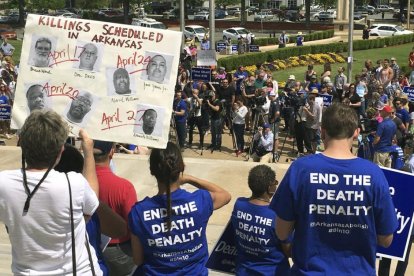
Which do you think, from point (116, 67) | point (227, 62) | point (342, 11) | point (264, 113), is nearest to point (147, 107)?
point (116, 67)

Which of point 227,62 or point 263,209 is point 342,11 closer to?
point 227,62

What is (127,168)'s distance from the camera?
12.0 metres

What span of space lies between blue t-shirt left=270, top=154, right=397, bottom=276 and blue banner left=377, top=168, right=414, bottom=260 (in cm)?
178

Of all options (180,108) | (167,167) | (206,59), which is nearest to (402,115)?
(180,108)

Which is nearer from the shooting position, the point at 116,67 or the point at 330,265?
the point at 330,265

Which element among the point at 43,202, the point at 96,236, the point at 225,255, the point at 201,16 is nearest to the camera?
the point at 43,202

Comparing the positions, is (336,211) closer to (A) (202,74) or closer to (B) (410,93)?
(B) (410,93)

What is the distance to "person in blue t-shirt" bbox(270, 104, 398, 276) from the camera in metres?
3.27

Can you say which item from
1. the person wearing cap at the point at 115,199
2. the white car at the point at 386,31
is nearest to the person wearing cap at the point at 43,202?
the person wearing cap at the point at 115,199

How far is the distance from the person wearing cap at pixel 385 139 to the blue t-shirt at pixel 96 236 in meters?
8.03

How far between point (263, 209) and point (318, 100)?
11.1m

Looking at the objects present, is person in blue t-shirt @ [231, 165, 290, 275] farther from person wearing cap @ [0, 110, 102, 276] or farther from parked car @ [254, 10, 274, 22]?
parked car @ [254, 10, 274, 22]

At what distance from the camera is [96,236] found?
395 cm

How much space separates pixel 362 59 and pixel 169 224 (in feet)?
118
